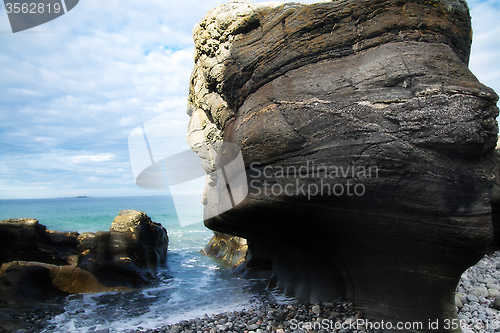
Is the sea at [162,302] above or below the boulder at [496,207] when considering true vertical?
below

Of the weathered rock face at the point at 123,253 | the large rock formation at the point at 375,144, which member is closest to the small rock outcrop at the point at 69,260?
the weathered rock face at the point at 123,253

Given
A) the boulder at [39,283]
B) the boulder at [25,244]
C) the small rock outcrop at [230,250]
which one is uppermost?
the boulder at [25,244]

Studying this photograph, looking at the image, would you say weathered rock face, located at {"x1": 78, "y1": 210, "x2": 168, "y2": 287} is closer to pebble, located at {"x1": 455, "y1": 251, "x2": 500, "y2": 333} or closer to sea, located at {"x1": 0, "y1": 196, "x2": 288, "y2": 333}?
sea, located at {"x1": 0, "y1": 196, "x2": 288, "y2": 333}

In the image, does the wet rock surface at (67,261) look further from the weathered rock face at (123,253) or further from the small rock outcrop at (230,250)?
the small rock outcrop at (230,250)

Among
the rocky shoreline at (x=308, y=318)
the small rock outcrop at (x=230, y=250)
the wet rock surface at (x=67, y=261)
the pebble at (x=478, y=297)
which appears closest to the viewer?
the rocky shoreline at (x=308, y=318)

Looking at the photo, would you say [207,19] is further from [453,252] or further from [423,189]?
[453,252]

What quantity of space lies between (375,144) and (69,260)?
792cm

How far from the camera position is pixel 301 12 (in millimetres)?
3457

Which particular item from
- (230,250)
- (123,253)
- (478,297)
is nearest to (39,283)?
(123,253)

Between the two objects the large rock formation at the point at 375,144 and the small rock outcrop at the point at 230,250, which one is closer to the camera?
the large rock formation at the point at 375,144

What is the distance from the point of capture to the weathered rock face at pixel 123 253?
279 inches

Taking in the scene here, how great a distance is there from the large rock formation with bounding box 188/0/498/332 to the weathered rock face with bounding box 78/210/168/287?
509 centimetres

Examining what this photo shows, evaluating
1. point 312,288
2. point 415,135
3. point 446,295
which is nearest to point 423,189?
point 415,135

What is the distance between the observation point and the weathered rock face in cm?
709
